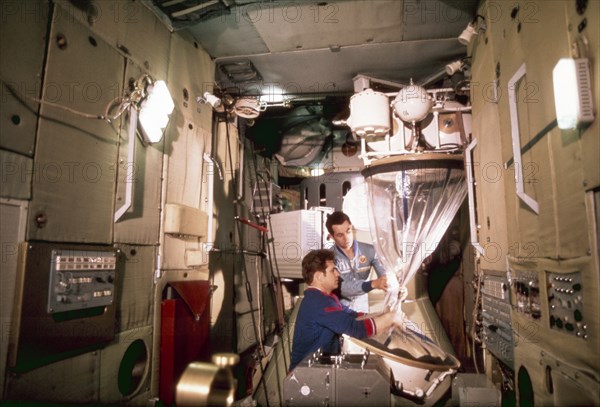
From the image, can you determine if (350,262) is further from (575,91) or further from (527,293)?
(575,91)

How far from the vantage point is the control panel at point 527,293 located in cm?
241

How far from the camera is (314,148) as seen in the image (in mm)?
6715

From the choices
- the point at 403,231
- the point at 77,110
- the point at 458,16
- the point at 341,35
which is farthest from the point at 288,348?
the point at 458,16

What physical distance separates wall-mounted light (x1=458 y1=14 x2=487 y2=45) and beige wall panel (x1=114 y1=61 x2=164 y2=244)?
329 centimetres


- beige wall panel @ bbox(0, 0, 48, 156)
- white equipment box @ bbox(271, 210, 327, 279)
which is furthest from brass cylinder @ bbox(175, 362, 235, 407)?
white equipment box @ bbox(271, 210, 327, 279)

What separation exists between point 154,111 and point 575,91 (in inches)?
113

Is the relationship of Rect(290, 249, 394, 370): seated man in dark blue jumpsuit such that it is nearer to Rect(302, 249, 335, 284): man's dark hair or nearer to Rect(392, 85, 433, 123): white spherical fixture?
Rect(302, 249, 335, 284): man's dark hair

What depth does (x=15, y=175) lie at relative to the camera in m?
2.02

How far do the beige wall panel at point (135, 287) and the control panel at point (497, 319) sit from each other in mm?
3038

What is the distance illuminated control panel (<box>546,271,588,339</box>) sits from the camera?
1.90m

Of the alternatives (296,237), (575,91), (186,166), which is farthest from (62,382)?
(296,237)

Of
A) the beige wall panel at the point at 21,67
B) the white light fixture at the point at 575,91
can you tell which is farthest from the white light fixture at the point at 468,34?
the beige wall panel at the point at 21,67

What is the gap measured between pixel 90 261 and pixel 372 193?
293 cm

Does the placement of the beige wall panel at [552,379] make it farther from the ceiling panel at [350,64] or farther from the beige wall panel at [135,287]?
the ceiling panel at [350,64]
